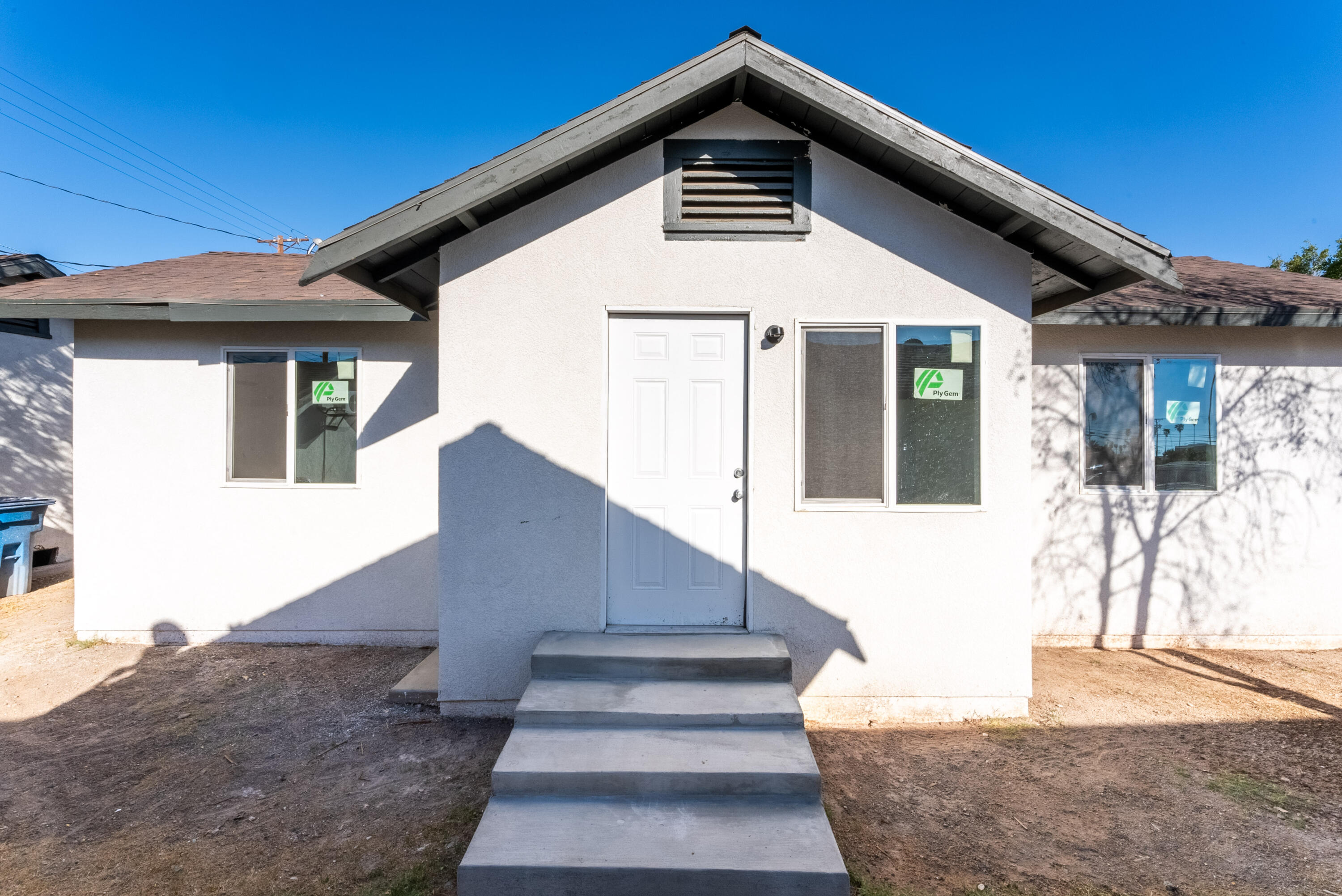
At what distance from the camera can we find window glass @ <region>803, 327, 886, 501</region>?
432 cm

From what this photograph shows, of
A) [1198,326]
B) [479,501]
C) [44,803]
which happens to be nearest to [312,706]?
[44,803]

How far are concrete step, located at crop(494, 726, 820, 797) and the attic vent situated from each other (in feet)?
10.8

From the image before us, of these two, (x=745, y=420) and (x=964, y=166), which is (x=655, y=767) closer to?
(x=745, y=420)

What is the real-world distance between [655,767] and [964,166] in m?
4.04

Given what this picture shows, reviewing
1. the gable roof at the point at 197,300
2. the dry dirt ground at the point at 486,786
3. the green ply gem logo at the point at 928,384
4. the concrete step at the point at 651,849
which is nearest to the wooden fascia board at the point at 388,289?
the gable roof at the point at 197,300

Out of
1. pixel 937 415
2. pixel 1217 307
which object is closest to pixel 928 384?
pixel 937 415

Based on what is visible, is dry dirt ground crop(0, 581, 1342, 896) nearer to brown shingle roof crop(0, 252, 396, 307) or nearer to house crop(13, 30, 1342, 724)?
house crop(13, 30, 1342, 724)

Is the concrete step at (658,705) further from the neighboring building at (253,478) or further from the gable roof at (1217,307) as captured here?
the gable roof at (1217,307)

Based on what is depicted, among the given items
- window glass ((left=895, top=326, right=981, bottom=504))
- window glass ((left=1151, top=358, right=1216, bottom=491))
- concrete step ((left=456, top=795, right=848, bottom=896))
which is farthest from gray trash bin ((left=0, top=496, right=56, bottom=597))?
window glass ((left=1151, top=358, right=1216, bottom=491))

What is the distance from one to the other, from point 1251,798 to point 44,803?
692 cm

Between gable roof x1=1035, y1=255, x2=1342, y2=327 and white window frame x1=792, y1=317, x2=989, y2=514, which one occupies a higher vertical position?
gable roof x1=1035, y1=255, x2=1342, y2=327

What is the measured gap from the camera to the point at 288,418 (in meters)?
5.80

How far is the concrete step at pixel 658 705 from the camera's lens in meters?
3.36

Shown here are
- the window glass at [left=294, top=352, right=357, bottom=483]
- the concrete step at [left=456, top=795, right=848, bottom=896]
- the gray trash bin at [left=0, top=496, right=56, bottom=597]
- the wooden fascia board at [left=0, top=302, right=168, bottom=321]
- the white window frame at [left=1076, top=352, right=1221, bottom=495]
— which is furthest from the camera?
the gray trash bin at [left=0, top=496, right=56, bottom=597]
